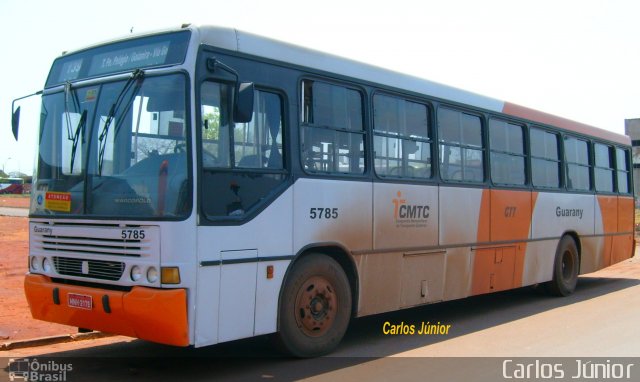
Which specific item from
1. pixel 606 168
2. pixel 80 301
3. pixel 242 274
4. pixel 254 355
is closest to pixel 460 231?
pixel 254 355

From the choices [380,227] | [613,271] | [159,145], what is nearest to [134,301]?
[159,145]

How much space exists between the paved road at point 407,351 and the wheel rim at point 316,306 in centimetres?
37

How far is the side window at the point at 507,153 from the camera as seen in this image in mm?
10844

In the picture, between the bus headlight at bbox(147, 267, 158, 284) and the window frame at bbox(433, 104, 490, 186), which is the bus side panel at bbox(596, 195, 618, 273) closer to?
the window frame at bbox(433, 104, 490, 186)

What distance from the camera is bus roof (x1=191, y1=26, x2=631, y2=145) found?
657 centimetres

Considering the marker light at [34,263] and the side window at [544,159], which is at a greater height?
the side window at [544,159]

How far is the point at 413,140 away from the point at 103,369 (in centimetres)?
491

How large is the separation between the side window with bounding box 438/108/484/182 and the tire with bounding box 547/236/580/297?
3450mm

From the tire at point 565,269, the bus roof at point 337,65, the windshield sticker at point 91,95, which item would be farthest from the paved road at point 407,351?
the bus roof at point 337,65

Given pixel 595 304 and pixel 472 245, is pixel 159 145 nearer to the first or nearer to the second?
pixel 472 245

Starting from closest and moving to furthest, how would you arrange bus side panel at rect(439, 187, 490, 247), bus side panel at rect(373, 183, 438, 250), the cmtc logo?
bus side panel at rect(373, 183, 438, 250) < the cmtc logo < bus side panel at rect(439, 187, 490, 247)

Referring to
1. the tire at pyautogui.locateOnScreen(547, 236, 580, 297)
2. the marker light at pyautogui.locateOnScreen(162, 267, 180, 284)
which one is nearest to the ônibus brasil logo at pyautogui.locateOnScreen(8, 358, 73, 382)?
the marker light at pyautogui.locateOnScreen(162, 267, 180, 284)

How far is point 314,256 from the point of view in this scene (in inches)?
291

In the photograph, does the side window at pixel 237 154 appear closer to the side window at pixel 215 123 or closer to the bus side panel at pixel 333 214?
the side window at pixel 215 123
